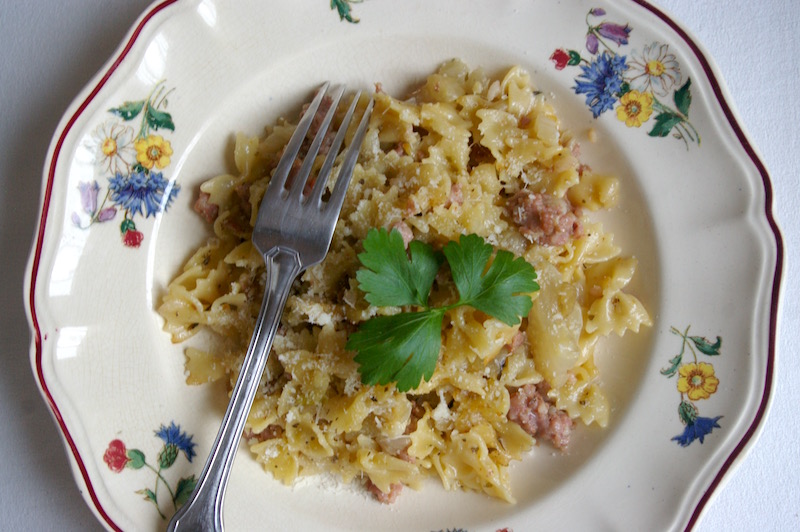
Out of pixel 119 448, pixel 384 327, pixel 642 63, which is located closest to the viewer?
pixel 384 327

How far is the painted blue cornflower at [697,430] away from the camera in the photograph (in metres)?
3.26

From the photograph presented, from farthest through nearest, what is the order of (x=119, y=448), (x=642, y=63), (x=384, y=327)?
(x=642, y=63)
(x=119, y=448)
(x=384, y=327)

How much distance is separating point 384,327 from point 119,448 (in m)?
1.50

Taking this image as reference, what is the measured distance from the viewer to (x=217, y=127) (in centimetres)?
339

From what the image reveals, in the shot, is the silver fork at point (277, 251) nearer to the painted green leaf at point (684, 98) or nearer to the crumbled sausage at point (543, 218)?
the crumbled sausage at point (543, 218)

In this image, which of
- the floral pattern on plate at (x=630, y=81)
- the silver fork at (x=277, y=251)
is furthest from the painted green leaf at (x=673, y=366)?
the silver fork at (x=277, y=251)

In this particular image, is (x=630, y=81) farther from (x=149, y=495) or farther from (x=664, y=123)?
(x=149, y=495)

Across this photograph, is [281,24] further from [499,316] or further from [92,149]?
[499,316]

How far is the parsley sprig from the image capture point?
2924mm

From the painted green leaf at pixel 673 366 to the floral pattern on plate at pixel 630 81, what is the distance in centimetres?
115

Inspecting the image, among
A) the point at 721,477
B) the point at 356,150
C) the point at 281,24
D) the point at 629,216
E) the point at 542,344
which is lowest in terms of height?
the point at 721,477

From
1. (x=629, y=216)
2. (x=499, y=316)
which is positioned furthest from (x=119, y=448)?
(x=629, y=216)

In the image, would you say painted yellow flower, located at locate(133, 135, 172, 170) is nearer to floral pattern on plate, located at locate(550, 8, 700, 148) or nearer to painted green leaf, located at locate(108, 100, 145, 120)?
painted green leaf, located at locate(108, 100, 145, 120)

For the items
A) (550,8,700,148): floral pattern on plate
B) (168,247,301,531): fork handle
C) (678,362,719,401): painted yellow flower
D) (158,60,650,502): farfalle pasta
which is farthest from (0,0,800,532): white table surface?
(158,60,650,502): farfalle pasta
